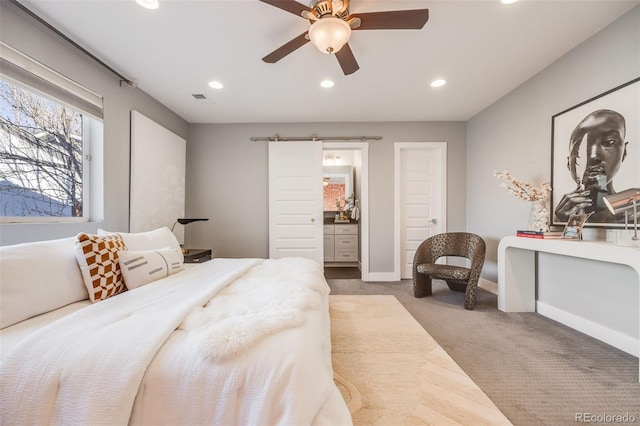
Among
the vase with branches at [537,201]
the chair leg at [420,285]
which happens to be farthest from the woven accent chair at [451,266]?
Result: the vase with branches at [537,201]

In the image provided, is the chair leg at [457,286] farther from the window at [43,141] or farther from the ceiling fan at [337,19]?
the window at [43,141]

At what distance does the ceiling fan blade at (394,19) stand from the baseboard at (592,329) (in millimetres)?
2696

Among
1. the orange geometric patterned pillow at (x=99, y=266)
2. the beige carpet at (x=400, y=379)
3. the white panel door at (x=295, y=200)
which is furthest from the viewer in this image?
the white panel door at (x=295, y=200)

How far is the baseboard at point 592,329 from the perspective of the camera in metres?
1.79

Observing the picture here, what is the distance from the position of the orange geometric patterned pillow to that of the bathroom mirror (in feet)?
14.8

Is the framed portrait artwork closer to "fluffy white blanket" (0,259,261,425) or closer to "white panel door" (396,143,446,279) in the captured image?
"white panel door" (396,143,446,279)

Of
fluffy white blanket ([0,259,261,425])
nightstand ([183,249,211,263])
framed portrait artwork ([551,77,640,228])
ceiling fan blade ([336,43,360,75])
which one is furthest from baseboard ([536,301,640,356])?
nightstand ([183,249,211,263])

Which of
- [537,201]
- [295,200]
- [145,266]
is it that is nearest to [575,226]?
[537,201]

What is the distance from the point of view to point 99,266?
1.48 m

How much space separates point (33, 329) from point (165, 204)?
2468 mm

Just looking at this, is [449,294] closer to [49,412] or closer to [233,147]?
[49,412]

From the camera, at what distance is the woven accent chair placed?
2.71 m

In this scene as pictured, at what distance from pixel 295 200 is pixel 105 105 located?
8.06ft

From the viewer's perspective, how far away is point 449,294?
3.18 m
